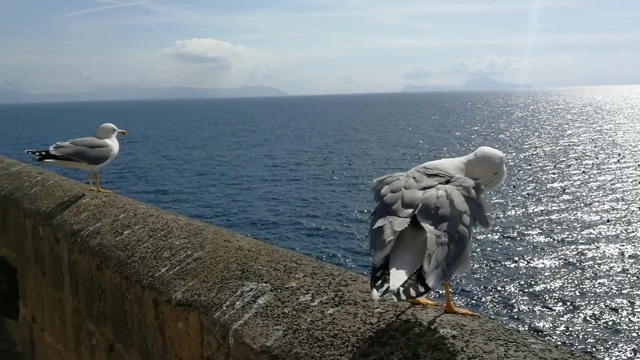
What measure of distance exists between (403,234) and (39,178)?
13.8 ft

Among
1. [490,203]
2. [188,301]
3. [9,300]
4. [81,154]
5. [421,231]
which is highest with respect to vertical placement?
[421,231]

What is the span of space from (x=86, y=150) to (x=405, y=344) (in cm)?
597

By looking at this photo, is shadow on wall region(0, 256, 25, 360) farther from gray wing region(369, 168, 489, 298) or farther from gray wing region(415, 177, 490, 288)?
gray wing region(415, 177, 490, 288)

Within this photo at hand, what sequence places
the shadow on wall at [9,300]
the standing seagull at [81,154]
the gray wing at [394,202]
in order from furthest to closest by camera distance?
1. the standing seagull at [81,154]
2. the shadow on wall at [9,300]
3. the gray wing at [394,202]

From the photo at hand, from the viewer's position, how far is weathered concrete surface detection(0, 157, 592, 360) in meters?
2.45

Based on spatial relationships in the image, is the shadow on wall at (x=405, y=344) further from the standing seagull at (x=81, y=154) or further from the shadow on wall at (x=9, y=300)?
the standing seagull at (x=81, y=154)

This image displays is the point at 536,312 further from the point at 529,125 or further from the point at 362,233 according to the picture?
the point at 529,125

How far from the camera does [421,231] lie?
293 centimetres

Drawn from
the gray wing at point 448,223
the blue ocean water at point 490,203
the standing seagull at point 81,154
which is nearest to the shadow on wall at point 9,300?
the standing seagull at point 81,154

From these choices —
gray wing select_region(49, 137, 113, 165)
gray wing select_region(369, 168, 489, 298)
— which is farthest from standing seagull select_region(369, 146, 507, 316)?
gray wing select_region(49, 137, 113, 165)

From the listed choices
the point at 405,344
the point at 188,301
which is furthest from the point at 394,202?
the point at 188,301

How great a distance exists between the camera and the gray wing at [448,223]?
281 cm

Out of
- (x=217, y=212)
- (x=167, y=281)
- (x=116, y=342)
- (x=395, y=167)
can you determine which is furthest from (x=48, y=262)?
(x=395, y=167)

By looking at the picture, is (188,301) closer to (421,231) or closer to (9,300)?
(421,231)
